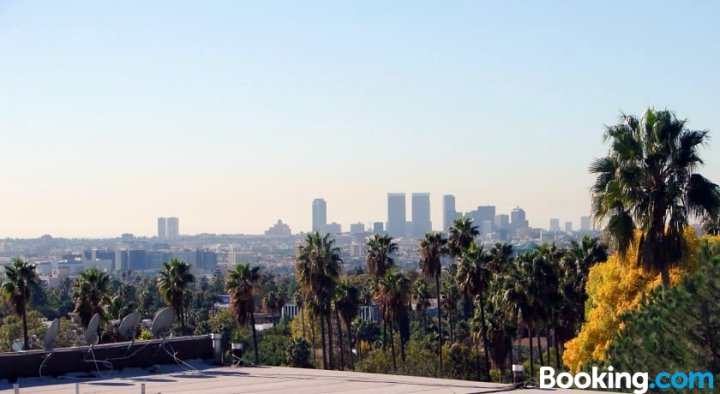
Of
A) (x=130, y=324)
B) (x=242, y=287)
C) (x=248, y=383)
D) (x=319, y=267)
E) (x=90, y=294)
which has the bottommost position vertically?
(x=248, y=383)

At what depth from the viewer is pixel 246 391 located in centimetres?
2014

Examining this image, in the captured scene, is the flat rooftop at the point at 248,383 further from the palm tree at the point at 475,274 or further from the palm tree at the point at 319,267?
the palm tree at the point at 319,267

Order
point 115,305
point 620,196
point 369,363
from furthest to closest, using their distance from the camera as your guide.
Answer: point 369,363 < point 115,305 < point 620,196

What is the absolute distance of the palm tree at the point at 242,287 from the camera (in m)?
55.9

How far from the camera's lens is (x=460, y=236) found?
65750 millimetres

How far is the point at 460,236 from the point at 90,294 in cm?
2278

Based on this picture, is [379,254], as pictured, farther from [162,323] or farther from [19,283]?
[162,323]

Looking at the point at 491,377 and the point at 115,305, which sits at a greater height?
the point at 115,305

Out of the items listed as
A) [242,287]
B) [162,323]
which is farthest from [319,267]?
[162,323]

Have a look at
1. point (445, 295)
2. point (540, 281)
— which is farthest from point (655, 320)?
point (445, 295)

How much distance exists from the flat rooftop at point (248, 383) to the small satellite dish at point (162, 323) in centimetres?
197

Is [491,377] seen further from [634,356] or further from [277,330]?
[277,330]

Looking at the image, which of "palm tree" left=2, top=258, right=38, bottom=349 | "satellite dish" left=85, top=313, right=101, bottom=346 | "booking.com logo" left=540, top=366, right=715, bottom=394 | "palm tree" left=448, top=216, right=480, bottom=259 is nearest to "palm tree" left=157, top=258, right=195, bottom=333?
"palm tree" left=2, top=258, right=38, bottom=349

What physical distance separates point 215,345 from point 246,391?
535 centimetres
